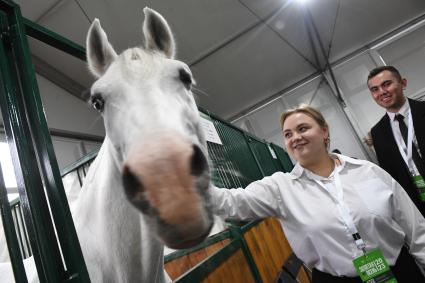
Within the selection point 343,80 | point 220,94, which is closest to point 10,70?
point 220,94

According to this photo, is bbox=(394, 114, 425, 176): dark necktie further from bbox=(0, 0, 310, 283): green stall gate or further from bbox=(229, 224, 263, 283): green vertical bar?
bbox=(0, 0, 310, 283): green stall gate

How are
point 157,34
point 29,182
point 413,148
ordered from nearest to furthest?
point 29,182 < point 157,34 < point 413,148

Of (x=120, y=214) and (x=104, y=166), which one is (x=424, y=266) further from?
(x=104, y=166)

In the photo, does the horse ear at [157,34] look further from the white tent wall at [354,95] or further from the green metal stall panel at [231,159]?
the white tent wall at [354,95]

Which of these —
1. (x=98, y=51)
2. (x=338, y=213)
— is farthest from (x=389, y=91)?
(x=98, y=51)

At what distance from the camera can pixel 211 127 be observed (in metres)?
2.64

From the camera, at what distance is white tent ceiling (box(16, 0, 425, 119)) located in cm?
618

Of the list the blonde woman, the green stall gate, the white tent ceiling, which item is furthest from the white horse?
the white tent ceiling

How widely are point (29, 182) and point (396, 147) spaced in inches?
110

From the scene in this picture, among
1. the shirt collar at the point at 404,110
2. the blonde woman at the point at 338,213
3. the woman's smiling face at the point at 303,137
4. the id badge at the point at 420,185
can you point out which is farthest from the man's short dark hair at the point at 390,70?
the blonde woman at the point at 338,213

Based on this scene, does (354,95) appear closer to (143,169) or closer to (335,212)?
(335,212)

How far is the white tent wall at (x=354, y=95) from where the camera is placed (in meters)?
9.77

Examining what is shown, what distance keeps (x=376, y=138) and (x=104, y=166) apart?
2557 millimetres

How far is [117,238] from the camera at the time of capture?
1.12 m
